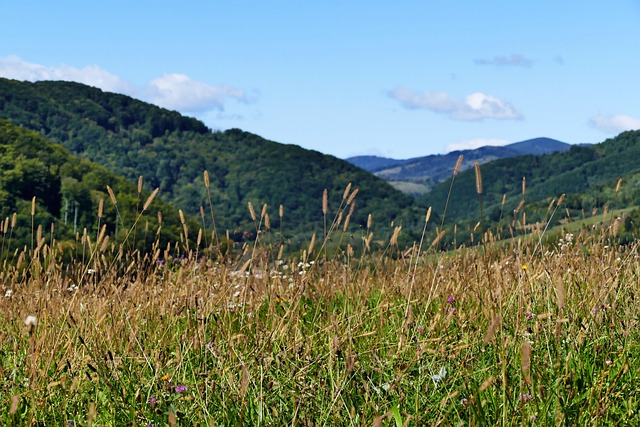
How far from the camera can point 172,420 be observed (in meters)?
1.41

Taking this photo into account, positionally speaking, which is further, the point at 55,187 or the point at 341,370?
the point at 55,187

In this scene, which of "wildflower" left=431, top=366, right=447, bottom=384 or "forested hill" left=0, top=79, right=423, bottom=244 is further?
"forested hill" left=0, top=79, right=423, bottom=244

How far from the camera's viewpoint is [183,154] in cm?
15562

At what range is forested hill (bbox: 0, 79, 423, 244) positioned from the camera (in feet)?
466

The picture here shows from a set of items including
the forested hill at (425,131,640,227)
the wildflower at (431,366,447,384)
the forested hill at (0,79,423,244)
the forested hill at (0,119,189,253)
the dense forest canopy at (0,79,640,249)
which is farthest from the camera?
the forested hill at (425,131,640,227)

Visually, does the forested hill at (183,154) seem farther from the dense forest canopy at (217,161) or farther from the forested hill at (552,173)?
the forested hill at (552,173)

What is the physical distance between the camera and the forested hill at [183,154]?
142125 mm

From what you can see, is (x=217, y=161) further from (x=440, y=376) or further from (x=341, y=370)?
(x=440, y=376)

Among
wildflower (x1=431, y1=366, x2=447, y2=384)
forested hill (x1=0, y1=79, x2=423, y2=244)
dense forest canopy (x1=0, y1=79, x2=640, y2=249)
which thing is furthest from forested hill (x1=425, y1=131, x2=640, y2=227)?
wildflower (x1=431, y1=366, x2=447, y2=384)

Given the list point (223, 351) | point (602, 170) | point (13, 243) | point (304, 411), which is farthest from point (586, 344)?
point (602, 170)

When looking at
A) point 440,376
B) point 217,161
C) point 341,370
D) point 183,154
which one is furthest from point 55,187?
point 183,154

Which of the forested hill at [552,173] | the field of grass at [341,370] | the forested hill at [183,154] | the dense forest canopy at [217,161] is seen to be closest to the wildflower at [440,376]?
the field of grass at [341,370]

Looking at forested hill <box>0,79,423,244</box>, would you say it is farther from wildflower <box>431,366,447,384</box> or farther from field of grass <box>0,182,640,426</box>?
wildflower <box>431,366,447,384</box>

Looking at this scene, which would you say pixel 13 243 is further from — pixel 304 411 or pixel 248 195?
pixel 248 195
